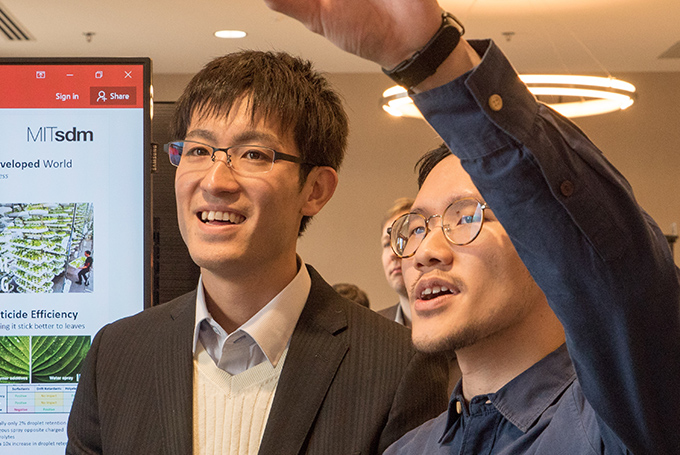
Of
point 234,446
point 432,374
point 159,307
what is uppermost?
point 159,307

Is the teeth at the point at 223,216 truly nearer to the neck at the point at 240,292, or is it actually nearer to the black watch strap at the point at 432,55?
the neck at the point at 240,292

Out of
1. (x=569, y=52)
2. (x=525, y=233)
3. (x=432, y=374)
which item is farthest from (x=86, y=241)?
(x=569, y=52)

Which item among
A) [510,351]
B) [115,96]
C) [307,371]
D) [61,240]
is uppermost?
[115,96]

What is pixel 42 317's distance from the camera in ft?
5.54

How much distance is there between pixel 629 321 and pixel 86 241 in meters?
1.34

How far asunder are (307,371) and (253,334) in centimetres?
13

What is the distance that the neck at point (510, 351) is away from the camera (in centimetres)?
114

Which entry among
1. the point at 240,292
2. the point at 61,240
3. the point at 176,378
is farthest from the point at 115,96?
the point at 176,378

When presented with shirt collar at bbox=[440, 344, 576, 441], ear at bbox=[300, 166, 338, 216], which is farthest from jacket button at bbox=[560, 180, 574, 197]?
ear at bbox=[300, 166, 338, 216]

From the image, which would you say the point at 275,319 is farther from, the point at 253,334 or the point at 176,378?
the point at 176,378

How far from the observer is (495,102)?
0.63 metres

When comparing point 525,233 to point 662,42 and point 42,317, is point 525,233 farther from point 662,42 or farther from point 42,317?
point 662,42

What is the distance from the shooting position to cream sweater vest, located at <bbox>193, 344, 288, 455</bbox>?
1.41 metres

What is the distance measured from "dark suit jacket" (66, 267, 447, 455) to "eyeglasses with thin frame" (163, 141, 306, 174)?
308 mm
